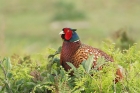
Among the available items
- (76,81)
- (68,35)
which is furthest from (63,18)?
(76,81)

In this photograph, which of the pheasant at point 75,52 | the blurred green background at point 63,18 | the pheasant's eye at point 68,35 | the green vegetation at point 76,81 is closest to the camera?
the green vegetation at point 76,81

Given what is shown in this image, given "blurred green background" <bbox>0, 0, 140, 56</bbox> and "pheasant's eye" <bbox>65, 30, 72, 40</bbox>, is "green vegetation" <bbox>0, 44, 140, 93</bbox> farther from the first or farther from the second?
"blurred green background" <bbox>0, 0, 140, 56</bbox>

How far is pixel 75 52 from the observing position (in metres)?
3.52

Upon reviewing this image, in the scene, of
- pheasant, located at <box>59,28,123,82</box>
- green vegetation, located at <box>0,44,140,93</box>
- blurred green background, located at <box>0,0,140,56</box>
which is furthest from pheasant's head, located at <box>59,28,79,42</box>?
blurred green background, located at <box>0,0,140,56</box>

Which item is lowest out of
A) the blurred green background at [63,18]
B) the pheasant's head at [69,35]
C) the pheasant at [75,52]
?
the pheasant at [75,52]

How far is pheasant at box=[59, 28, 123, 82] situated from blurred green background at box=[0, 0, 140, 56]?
55.5 ft

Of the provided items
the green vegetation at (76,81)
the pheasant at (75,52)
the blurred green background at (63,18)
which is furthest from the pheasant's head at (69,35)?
the blurred green background at (63,18)

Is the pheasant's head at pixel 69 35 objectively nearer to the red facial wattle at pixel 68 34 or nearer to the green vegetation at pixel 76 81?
the red facial wattle at pixel 68 34

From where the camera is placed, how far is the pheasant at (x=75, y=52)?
3.39 m

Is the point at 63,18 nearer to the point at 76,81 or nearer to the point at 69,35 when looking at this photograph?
the point at 69,35

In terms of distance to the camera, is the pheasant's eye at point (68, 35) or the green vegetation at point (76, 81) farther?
the pheasant's eye at point (68, 35)

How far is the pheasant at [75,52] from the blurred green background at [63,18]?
1693 cm

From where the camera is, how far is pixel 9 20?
24.4 meters

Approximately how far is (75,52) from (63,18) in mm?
21883
